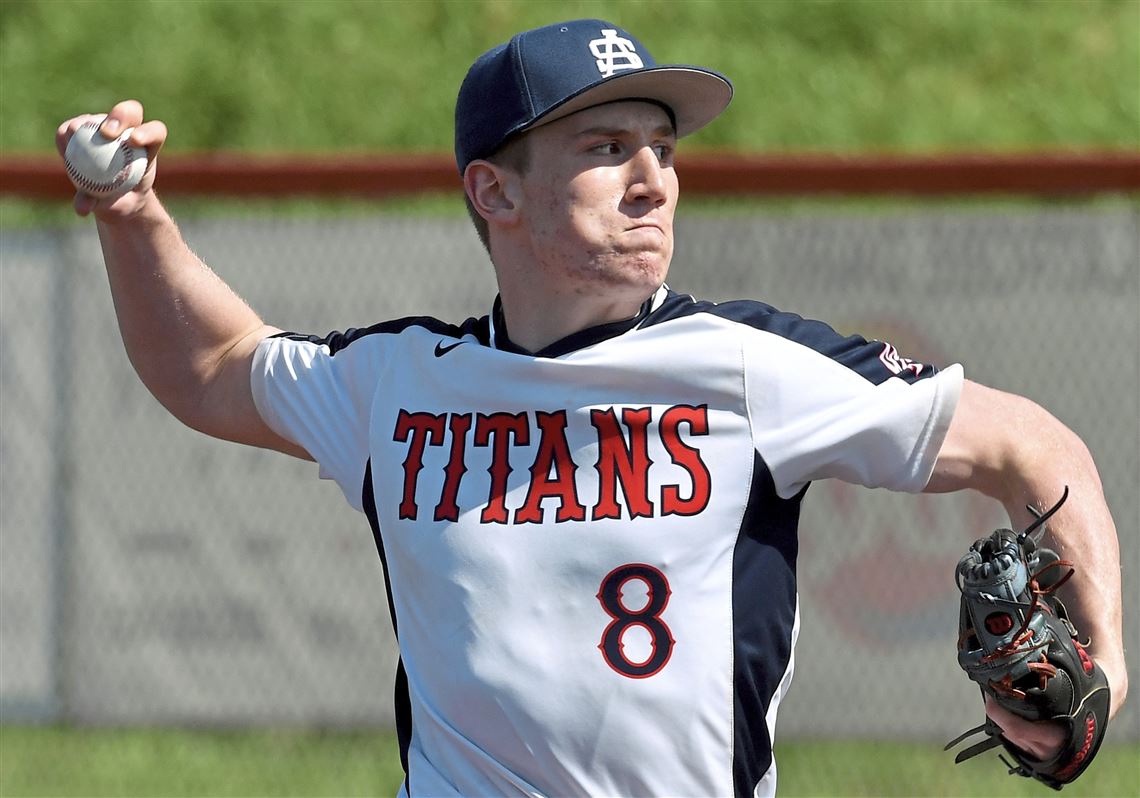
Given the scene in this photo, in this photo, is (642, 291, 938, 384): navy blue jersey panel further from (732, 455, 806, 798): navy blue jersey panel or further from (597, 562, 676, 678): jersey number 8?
(597, 562, 676, 678): jersey number 8

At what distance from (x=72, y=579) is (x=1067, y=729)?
394 centimetres

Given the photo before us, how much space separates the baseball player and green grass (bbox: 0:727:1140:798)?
2.74 m

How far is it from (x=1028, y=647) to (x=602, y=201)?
970mm

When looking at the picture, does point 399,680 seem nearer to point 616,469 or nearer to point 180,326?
point 616,469

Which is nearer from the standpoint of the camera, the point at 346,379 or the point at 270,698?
the point at 346,379

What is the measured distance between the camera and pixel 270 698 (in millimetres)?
5293

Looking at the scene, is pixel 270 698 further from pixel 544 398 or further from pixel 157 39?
pixel 157 39

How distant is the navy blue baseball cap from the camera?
98.3 inches

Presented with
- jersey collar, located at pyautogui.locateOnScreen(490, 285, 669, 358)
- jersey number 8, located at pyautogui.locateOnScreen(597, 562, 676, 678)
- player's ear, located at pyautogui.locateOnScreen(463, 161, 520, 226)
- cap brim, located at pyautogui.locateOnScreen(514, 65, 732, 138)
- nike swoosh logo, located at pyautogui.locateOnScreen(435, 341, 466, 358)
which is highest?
cap brim, located at pyautogui.locateOnScreen(514, 65, 732, 138)

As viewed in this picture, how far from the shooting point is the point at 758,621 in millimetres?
2436

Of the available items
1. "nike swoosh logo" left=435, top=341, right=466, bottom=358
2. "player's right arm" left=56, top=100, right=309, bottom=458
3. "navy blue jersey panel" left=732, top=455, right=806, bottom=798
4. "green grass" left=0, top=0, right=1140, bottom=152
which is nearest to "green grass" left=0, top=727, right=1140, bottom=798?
"player's right arm" left=56, top=100, right=309, bottom=458

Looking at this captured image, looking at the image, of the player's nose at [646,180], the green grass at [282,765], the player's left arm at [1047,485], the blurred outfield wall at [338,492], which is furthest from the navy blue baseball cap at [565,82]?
the green grass at [282,765]

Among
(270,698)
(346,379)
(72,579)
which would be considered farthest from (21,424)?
(346,379)

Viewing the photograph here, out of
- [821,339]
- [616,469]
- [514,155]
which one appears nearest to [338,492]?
[514,155]
